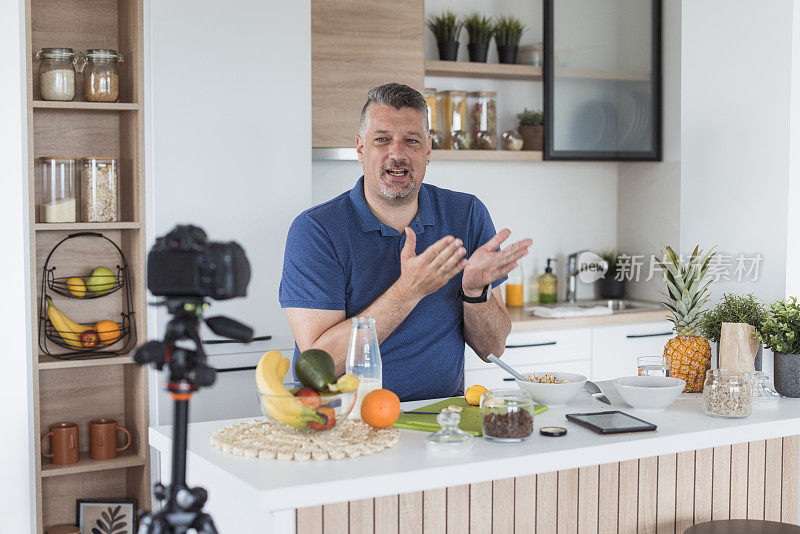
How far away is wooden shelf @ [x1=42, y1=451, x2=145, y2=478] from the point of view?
3152 mm

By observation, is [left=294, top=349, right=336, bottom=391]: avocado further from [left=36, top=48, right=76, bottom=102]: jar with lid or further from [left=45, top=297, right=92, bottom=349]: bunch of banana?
[left=36, top=48, right=76, bottom=102]: jar with lid

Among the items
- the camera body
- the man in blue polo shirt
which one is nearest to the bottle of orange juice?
the man in blue polo shirt

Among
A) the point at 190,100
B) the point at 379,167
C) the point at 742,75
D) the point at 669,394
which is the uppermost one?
the point at 742,75

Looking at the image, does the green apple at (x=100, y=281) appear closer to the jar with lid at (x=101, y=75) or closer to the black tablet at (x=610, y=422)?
the jar with lid at (x=101, y=75)

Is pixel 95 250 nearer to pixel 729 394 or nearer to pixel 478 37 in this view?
pixel 478 37

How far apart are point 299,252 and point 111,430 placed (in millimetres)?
1319

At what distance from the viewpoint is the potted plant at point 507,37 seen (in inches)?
167

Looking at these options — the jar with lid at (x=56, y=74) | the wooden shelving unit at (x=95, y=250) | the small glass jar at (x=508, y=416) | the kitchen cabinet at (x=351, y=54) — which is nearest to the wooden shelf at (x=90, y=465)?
the wooden shelving unit at (x=95, y=250)

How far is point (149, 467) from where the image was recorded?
10.8 ft

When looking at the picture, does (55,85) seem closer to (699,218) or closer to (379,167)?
(379,167)

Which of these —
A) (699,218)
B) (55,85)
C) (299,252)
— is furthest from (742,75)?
(55,85)

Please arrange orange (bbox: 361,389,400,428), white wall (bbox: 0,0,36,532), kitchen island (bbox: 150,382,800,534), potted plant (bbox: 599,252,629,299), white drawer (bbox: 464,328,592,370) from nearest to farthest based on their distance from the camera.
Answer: kitchen island (bbox: 150,382,800,534)
orange (bbox: 361,389,400,428)
white wall (bbox: 0,0,36,532)
white drawer (bbox: 464,328,592,370)
potted plant (bbox: 599,252,629,299)

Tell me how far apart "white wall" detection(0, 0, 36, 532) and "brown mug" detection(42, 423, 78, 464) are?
155 millimetres

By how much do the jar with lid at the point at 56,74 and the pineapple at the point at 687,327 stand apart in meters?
2.16
